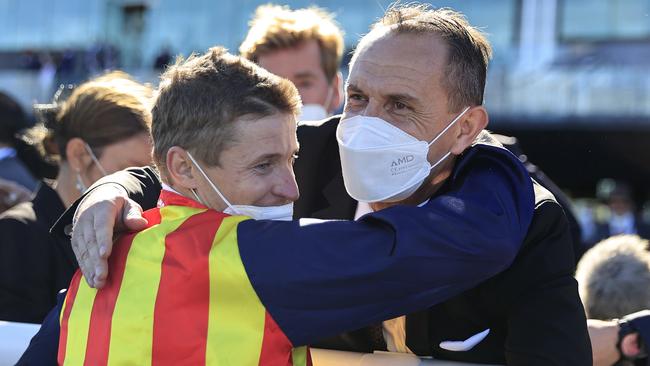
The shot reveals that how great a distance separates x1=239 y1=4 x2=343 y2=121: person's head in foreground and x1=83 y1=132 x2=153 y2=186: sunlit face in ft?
2.61

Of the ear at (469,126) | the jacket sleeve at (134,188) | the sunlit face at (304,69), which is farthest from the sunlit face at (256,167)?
the sunlit face at (304,69)

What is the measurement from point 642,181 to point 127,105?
2075cm

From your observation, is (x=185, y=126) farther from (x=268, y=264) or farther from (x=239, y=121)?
(x=268, y=264)

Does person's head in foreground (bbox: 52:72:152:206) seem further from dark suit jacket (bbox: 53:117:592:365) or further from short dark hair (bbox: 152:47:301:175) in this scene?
short dark hair (bbox: 152:47:301:175)

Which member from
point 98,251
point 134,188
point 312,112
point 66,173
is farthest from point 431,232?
point 312,112

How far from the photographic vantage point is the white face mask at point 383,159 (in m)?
2.23

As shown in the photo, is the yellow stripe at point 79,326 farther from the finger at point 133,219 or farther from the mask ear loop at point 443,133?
the mask ear loop at point 443,133

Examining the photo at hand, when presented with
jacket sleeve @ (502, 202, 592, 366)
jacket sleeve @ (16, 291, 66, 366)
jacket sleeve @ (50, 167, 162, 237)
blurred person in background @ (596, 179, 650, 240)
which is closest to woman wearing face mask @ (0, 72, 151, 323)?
jacket sleeve @ (50, 167, 162, 237)

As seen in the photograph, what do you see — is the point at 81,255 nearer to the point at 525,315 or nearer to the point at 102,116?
the point at 525,315

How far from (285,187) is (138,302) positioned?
0.40m

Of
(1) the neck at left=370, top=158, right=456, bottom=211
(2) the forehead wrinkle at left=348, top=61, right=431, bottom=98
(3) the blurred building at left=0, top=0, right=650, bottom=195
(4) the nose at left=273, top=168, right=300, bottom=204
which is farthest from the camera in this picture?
(3) the blurred building at left=0, top=0, right=650, bottom=195

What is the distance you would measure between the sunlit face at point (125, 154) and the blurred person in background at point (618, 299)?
1.62 meters

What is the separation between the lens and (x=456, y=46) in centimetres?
227

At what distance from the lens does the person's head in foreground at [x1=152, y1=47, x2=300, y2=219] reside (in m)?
1.88
